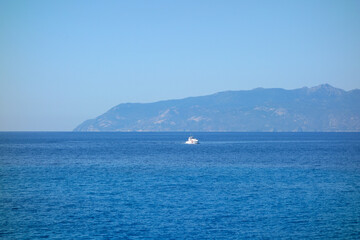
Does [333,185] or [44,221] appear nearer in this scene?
[44,221]

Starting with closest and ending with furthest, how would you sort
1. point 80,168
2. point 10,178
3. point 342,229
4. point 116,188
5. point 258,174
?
point 342,229 → point 116,188 → point 10,178 → point 258,174 → point 80,168

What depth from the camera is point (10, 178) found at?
68750 millimetres

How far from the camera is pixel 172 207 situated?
46688 millimetres

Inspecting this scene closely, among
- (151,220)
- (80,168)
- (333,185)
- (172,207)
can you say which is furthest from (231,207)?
(80,168)

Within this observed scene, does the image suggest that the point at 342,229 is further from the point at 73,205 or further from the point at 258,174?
the point at 258,174

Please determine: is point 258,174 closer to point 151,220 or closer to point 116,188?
point 116,188

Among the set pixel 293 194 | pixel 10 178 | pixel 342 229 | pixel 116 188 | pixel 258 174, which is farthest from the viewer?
pixel 258 174

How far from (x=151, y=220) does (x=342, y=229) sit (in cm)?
1693

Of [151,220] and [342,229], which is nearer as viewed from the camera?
[342,229]

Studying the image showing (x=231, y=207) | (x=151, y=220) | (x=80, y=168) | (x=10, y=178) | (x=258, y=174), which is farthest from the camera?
(x=80, y=168)

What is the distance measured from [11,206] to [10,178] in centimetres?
2363

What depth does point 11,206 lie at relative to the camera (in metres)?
46.7

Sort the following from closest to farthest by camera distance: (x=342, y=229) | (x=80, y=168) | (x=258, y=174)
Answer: (x=342, y=229) → (x=258, y=174) → (x=80, y=168)

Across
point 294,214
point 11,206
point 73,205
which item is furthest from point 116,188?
point 294,214
